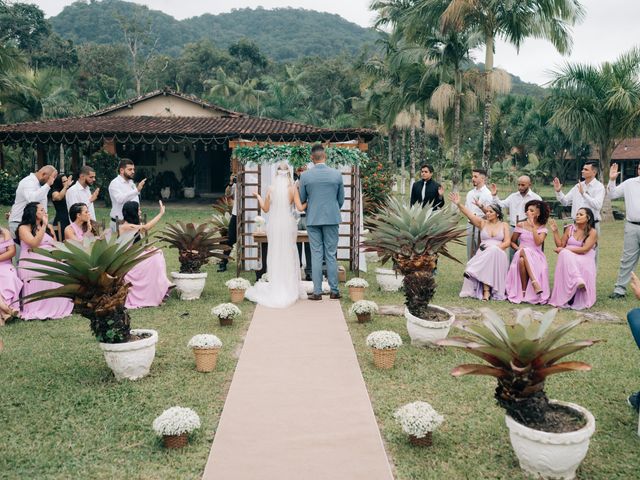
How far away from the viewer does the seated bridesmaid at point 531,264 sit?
8.67 meters

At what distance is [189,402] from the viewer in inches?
192

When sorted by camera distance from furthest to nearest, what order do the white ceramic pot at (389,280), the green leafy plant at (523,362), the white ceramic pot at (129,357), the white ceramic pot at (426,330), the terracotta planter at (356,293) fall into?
the white ceramic pot at (389,280)
the terracotta planter at (356,293)
the white ceramic pot at (426,330)
the white ceramic pot at (129,357)
the green leafy plant at (523,362)

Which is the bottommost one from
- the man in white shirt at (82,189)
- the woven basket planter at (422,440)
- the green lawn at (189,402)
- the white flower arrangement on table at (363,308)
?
the green lawn at (189,402)

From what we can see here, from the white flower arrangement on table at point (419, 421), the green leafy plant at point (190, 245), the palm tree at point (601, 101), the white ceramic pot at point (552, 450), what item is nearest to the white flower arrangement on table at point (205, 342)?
the white flower arrangement on table at point (419, 421)

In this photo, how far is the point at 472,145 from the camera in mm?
50500

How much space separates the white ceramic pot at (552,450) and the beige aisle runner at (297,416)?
2.81 ft

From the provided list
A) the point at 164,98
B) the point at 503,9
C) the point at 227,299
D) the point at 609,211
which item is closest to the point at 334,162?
the point at 227,299

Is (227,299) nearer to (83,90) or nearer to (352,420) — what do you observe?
(352,420)

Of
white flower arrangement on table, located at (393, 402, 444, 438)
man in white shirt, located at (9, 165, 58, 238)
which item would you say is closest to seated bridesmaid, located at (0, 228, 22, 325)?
man in white shirt, located at (9, 165, 58, 238)

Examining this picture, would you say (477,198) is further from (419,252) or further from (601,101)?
(601,101)

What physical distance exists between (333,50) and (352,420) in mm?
81966

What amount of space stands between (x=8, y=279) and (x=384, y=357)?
189 inches

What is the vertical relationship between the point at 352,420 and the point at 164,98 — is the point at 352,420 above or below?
below

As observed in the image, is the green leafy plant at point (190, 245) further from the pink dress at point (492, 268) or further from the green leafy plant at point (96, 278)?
the pink dress at point (492, 268)
